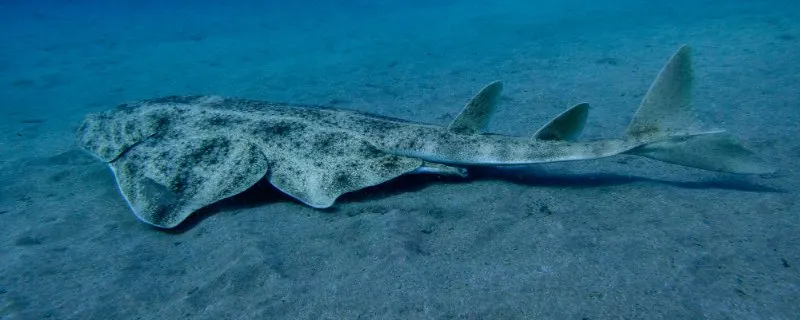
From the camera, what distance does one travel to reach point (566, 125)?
4164 mm

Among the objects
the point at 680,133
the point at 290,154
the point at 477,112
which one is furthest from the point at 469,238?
the point at 680,133

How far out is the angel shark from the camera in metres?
3.84

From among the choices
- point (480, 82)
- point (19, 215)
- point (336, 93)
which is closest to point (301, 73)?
point (336, 93)

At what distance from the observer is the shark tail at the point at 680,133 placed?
3.69 metres

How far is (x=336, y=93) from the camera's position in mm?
10547

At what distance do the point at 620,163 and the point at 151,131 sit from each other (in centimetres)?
603

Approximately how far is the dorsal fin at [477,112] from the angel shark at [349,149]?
12 millimetres

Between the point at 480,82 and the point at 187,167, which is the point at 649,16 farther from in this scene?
the point at 187,167

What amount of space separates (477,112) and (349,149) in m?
1.53

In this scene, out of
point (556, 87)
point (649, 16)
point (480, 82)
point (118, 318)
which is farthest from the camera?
point (649, 16)

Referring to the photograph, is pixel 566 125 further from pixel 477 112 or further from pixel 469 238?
pixel 469 238

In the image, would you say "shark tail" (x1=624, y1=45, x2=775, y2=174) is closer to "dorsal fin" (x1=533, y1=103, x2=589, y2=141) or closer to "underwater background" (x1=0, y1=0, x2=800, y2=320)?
"underwater background" (x1=0, y1=0, x2=800, y2=320)

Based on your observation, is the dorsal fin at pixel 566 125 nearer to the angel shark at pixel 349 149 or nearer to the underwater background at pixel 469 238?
the angel shark at pixel 349 149

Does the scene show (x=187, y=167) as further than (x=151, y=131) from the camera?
No
